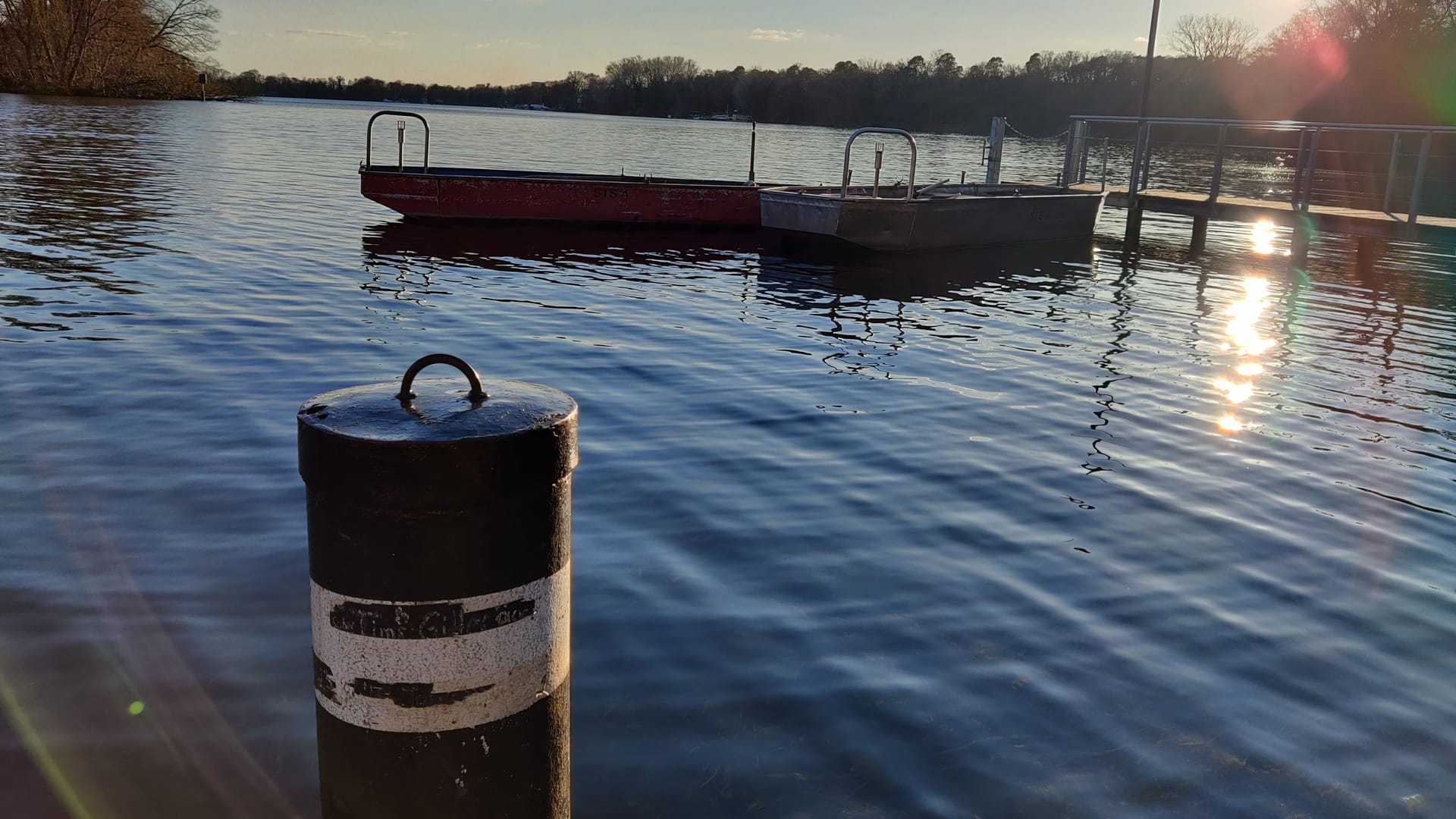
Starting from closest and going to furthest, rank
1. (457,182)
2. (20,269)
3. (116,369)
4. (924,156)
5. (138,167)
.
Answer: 1. (116,369)
2. (20,269)
3. (457,182)
4. (138,167)
5. (924,156)

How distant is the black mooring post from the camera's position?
211cm

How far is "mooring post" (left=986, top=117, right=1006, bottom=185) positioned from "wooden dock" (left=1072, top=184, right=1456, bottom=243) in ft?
7.11

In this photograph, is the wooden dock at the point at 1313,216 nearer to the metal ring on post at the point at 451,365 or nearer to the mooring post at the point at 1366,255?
the mooring post at the point at 1366,255

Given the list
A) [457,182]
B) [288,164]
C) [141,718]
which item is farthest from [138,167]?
[141,718]

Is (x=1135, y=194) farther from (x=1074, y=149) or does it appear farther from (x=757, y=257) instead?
(x=757, y=257)

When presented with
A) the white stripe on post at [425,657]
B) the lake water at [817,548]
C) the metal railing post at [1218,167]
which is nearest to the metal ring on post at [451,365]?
the white stripe on post at [425,657]

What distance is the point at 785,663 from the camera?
449cm

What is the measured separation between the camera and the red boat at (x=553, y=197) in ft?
70.2

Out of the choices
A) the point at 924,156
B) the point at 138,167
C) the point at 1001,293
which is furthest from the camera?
the point at 924,156

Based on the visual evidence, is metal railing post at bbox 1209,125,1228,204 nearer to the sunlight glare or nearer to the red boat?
the sunlight glare

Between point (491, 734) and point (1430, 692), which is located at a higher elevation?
point (491, 734)

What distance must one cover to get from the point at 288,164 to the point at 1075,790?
35.4 meters

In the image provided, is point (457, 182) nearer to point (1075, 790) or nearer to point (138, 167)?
point (138, 167)

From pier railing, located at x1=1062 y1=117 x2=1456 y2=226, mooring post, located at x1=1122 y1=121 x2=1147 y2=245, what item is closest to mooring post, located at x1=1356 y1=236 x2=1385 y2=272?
pier railing, located at x1=1062 y1=117 x2=1456 y2=226
